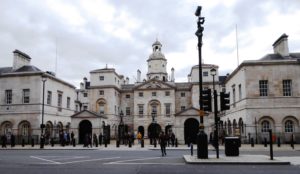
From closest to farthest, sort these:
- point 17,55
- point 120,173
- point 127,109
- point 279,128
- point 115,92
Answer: point 120,173
point 279,128
point 17,55
point 115,92
point 127,109

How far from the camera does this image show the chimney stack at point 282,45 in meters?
35.8

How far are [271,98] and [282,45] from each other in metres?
7.57

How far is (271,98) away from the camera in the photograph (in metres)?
33.1

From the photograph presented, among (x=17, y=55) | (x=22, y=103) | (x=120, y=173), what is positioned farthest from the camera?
(x=17, y=55)

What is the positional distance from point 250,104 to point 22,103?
27.9 meters

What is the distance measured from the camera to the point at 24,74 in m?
37.6

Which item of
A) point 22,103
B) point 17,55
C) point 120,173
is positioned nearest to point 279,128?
point 120,173

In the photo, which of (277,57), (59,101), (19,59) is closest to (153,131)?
(59,101)

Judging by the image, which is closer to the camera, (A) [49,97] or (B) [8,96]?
(B) [8,96]

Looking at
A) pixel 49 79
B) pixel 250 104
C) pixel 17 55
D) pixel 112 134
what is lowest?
pixel 112 134

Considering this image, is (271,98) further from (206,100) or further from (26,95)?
(26,95)

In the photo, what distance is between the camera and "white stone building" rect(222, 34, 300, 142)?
32406 mm

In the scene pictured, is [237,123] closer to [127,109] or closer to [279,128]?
[279,128]

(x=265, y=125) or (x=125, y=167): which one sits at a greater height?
(x=265, y=125)
